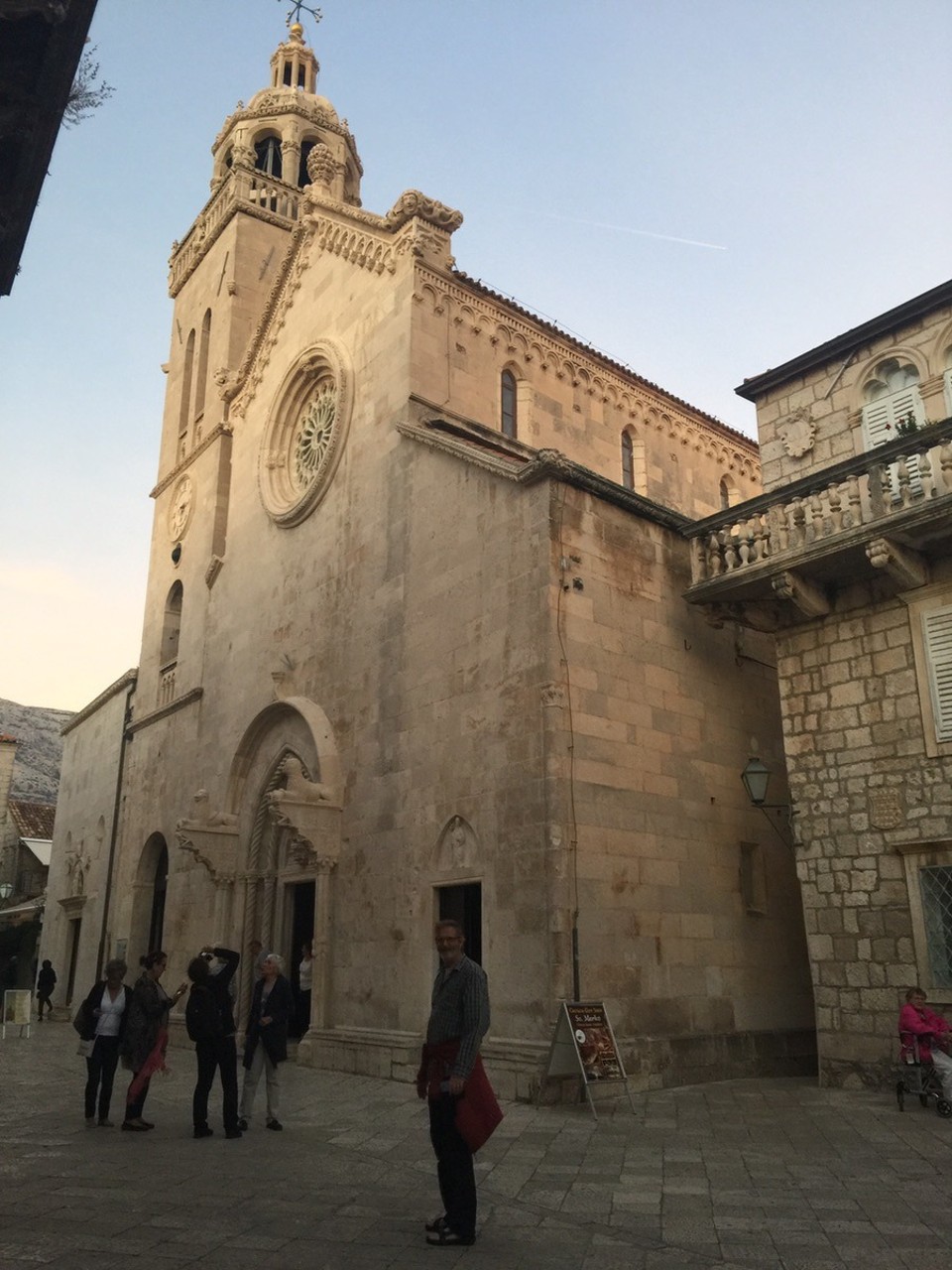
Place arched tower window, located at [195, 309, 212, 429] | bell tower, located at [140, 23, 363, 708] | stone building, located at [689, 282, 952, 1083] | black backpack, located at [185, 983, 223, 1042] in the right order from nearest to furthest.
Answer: black backpack, located at [185, 983, 223, 1042] < stone building, located at [689, 282, 952, 1083] < bell tower, located at [140, 23, 363, 708] < arched tower window, located at [195, 309, 212, 429]

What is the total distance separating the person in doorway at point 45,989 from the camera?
28.0m

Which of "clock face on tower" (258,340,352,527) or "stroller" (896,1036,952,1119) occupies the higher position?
"clock face on tower" (258,340,352,527)

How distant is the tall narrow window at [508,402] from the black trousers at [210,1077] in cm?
1256

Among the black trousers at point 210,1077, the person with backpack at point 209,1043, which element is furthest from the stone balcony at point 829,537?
the black trousers at point 210,1077

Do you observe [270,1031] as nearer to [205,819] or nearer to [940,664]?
[940,664]

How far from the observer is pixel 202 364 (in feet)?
90.2

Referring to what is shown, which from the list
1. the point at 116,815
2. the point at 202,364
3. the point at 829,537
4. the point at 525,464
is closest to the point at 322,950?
the point at 525,464

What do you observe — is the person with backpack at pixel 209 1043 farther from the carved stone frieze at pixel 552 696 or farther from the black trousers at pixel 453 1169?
the carved stone frieze at pixel 552 696

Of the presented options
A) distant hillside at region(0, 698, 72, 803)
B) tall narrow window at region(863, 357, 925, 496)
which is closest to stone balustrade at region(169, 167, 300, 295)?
tall narrow window at region(863, 357, 925, 496)

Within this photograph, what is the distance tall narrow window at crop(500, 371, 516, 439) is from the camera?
1903 cm

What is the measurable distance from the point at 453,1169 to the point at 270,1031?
14.2 feet

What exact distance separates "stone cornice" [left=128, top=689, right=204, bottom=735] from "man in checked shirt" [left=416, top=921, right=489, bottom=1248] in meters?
17.1

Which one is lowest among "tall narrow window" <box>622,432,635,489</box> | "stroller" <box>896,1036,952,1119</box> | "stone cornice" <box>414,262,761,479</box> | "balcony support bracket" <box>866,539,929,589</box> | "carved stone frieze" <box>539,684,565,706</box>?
"stroller" <box>896,1036,952,1119</box>

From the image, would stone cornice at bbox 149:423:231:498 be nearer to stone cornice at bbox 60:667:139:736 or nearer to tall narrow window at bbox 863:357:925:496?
stone cornice at bbox 60:667:139:736
